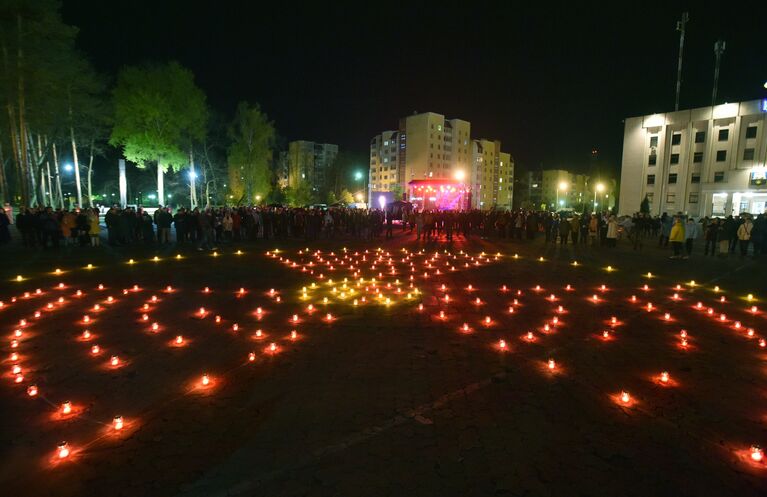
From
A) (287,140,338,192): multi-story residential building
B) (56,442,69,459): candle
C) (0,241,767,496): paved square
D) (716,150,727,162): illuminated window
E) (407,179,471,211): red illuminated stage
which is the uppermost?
(287,140,338,192): multi-story residential building

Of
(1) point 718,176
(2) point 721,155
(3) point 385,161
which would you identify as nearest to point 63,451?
(1) point 718,176

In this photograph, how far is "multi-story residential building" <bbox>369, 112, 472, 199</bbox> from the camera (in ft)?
343

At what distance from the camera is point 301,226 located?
2470cm

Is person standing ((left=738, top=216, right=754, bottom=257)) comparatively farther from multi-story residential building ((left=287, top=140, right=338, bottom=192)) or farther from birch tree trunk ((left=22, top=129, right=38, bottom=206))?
multi-story residential building ((left=287, top=140, right=338, bottom=192))

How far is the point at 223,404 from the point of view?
4.63 metres

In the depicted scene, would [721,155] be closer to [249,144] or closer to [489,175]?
[249,144]

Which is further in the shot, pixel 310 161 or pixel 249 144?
pixel 310 161

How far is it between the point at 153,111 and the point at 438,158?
3127 inches

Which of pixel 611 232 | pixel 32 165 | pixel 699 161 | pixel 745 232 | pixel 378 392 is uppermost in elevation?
pixel 699 161

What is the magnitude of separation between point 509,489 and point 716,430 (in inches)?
99.2

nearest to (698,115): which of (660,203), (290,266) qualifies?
(660,203)

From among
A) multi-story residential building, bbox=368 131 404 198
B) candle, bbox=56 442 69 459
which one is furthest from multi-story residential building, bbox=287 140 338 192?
candle, bbox=56 442 69 459

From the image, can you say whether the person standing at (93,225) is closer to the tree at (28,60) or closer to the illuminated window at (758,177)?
the tree at (28,60)

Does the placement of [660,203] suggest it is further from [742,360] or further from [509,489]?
[509,489]
